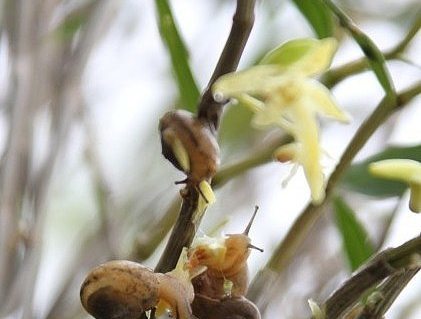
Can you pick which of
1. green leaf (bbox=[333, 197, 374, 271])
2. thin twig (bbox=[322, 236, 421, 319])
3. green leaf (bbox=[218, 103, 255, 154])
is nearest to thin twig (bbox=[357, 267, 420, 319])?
thin twig (bbox=[322, 236, 421, 319])

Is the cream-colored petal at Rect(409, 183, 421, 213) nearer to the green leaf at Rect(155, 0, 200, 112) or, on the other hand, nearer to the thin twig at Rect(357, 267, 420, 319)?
the thin twig at Rect(357, 267, 420, 319)

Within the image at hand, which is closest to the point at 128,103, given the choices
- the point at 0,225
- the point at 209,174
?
the point at 0,225

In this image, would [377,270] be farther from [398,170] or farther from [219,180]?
[219,180]

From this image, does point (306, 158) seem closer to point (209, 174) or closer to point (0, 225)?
point (209, 174)

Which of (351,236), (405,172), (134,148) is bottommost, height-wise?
(134,148)

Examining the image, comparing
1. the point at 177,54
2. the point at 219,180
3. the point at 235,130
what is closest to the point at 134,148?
the point at 235,130

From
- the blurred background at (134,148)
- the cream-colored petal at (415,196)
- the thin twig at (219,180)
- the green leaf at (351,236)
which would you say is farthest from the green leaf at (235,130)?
the cream-colored petal at (415,196)
